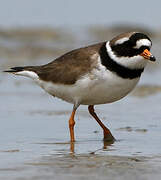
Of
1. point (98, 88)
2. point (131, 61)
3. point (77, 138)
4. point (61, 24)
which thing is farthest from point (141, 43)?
point (61, 24)

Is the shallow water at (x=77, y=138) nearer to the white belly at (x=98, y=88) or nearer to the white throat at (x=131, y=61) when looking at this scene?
the white belly at (x=98, y=88)

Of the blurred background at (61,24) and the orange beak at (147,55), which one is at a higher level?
the blurred background at (61,24)

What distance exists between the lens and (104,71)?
6.85 m

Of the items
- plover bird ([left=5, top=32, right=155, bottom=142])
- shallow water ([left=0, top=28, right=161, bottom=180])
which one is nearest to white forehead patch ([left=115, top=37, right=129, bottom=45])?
plover bird ([left=5, top=32, right=155, bottom=142])

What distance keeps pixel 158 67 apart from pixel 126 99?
359 cm

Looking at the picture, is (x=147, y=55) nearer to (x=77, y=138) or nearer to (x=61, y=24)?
(x=77, y=138)

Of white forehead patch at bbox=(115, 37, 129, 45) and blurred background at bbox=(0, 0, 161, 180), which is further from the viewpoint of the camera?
white forehead patch at bbox=(115, 37, 129, 45)

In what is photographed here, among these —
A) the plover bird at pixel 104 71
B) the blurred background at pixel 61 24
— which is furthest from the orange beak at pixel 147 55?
the blurred background at pixel 61 24

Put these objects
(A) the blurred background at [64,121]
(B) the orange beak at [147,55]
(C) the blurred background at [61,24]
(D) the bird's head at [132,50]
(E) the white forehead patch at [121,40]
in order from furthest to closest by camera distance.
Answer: (C) the blurred background at [61,24]
(E) the white forehead patch at [121,40]
(D) the bird's head at [132,50]
(B) the orange beak at [147,55]
(A) the blurred background at [64,121]

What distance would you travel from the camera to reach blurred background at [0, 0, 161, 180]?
5.62 metres

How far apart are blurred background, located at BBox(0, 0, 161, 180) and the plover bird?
1.55 ft

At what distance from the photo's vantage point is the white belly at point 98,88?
6.86 meters

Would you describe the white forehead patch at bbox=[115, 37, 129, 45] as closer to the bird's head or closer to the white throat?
the bird's head

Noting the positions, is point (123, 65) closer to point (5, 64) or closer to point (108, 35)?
point (5, 64)
